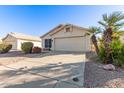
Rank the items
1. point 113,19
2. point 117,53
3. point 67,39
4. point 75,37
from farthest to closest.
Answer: point 67,39 < point 75,37 < point 113,19 < point 117,53

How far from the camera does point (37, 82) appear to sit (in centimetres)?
507

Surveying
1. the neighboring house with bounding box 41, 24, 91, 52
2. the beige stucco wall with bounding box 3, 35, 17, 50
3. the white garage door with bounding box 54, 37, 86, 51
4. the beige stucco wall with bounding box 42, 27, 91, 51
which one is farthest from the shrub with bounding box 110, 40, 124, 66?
the beige stucco wall with bounding box 3, 35, 17, 50

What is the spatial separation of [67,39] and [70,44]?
0.94 m

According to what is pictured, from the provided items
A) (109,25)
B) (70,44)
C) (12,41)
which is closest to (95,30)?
(109,25)

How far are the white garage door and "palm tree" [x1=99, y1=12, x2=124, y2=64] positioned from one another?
6.49 m

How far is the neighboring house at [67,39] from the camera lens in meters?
16.8

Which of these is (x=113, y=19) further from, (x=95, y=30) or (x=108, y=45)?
(x=108, y=45)

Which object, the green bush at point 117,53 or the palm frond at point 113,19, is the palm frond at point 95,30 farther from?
the green bush at point 117,53

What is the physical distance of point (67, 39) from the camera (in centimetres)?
1850
